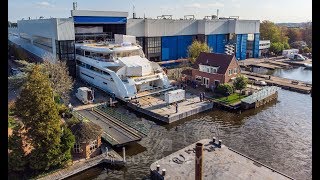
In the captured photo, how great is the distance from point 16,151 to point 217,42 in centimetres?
3772

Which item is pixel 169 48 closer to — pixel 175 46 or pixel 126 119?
pixel 175 46

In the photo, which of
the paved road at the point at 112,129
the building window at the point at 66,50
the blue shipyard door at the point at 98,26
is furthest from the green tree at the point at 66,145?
the blue shipyard door at the point at 98,26

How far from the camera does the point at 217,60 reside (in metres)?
29.7

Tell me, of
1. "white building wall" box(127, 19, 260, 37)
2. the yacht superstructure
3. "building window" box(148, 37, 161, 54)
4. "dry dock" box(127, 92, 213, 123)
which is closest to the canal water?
"dry dock" box(127, 92, 213, 123)

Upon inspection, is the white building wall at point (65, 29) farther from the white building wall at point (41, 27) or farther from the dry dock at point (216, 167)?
the dry dock at point (216, 167)

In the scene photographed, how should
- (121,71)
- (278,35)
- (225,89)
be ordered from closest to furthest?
(225,89) < (121,71) < (278,35)

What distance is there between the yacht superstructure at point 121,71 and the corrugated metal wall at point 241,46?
22.4 m

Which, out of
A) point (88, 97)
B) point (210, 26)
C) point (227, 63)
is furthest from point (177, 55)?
point (88, 97)

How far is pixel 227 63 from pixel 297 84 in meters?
8.84

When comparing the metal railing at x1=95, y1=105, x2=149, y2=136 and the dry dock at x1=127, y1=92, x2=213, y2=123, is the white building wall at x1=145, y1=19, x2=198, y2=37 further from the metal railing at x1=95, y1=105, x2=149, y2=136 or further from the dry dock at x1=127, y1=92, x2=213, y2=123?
the metal railing at x1=95, y1=105, x2=149, y2=136

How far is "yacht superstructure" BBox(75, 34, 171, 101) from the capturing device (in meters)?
26.5

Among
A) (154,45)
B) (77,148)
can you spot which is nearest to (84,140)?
(77,148)
